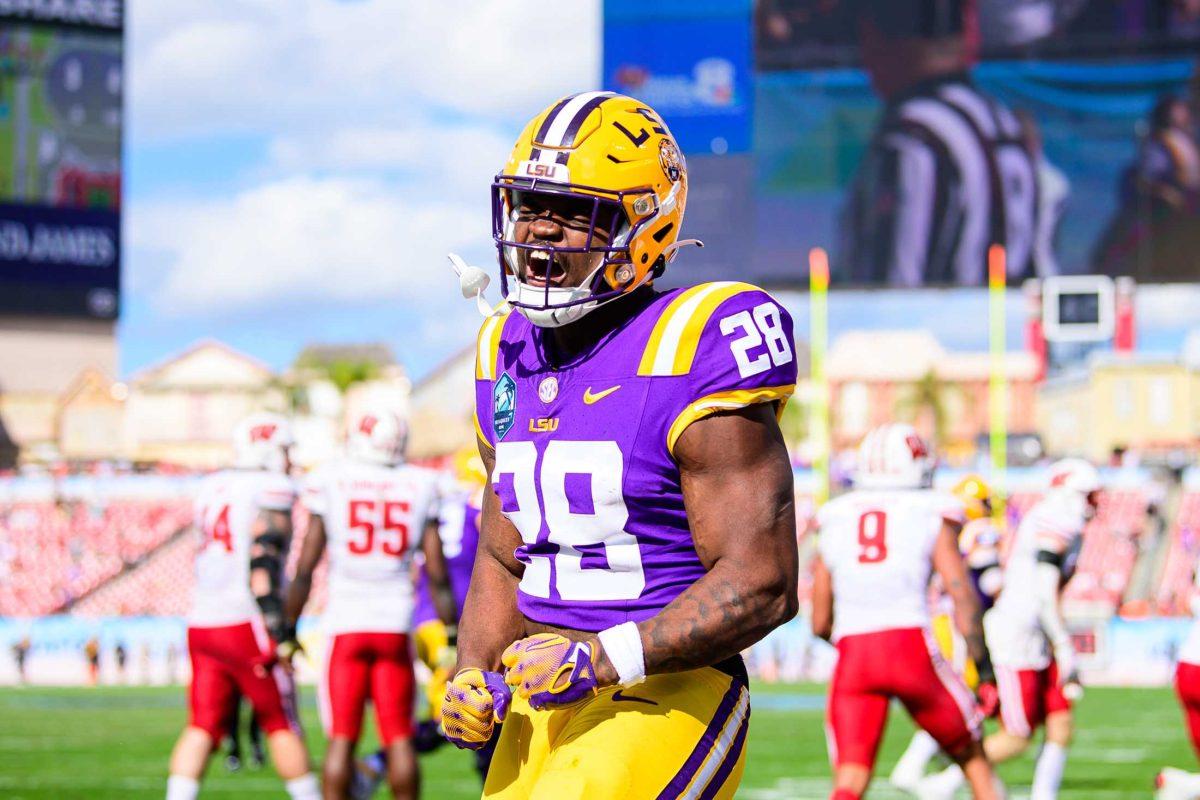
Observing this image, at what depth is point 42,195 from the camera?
45.1 meters

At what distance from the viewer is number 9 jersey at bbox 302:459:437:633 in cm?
800

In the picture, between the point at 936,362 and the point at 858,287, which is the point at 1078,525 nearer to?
the point at 858,287

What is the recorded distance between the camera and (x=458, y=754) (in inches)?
527

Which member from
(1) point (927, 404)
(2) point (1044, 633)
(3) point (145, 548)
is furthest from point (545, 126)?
(1) point (927, 404)

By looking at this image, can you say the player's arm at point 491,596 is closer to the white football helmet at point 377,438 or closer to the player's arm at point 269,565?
the player's arm at point 269,565

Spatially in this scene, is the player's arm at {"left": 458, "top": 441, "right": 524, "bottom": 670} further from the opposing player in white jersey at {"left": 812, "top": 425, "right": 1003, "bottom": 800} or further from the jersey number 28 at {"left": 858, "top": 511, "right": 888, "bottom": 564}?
the jersey number 28 at {"left": 858, "top": 511, "right": 888, "bottom": 564}

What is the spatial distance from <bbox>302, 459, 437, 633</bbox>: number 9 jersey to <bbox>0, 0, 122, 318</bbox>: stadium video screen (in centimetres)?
3927

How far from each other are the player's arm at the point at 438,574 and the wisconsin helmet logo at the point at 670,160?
194 inches

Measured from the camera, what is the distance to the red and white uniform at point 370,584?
7.95 metres

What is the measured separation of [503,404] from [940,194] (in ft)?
76.3

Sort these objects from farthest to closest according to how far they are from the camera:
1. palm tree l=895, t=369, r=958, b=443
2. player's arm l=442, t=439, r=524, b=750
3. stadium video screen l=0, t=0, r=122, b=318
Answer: palm tree l=895, t=369, r=958, b=443, stadium video screen l=0, t=0, r=122, b=318, player's arm l=442, t=439, r=524, b=750

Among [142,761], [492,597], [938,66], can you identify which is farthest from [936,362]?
[492,597]

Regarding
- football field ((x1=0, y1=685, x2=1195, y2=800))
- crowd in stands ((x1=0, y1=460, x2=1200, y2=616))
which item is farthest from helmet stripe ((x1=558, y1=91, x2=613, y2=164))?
crowd in stands ((x1=0, y1=460, x2=1200, y2=616))

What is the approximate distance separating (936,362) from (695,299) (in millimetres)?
92696
